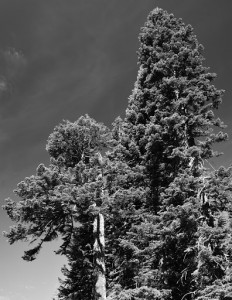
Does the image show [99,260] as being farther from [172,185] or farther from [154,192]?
[172,185]

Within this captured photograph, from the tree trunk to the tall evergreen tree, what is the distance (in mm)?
604

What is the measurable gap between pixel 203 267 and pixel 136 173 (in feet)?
20.7

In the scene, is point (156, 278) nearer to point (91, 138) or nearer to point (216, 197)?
point (216, 197)

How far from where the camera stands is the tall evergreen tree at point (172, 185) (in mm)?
8953

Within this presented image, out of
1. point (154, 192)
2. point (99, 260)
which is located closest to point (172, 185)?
point (154, 192)

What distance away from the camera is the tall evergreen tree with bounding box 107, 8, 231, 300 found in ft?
29.4

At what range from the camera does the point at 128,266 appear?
1252 centimetres

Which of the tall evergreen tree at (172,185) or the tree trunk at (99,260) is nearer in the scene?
the tall evergreen tree at (172,185)

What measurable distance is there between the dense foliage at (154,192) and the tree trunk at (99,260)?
40cm

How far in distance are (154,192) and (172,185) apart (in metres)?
4.13

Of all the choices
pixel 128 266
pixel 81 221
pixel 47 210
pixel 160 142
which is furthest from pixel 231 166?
pixel 81 221

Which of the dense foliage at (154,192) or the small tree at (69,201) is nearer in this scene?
the dense foliage at (154,192)

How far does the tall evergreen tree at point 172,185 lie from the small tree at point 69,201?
1.34m

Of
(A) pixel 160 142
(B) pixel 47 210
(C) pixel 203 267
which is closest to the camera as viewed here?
(C) pixel 203 267
